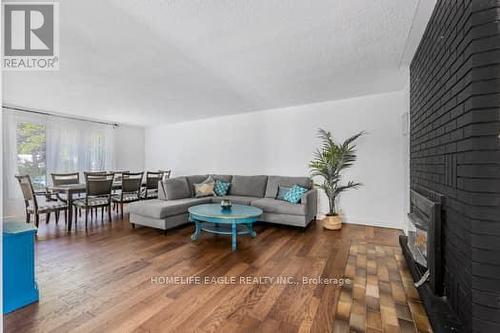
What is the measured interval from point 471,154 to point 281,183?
354cm

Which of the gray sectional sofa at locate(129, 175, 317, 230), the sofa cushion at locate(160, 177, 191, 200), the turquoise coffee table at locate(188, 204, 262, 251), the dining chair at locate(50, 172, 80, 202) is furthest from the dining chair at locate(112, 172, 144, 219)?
the turquoise coffee table at locate(188, 204, 262, 251)

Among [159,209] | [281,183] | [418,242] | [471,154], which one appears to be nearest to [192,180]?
[159,209]

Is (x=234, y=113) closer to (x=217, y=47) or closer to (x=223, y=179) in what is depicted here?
(x=223, y=179)

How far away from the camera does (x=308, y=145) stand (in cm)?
489

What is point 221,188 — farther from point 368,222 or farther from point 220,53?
point 220,53

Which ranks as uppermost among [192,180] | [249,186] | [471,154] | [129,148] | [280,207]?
[129,148]

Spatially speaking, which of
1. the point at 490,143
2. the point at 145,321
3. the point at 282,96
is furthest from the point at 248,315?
the point at 282,96

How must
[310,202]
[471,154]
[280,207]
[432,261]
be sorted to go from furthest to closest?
[310,202], [280,207], [432,261], [471,154]

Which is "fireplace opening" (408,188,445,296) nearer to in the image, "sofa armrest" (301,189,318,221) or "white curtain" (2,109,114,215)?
"sofa armrest" (301,189,318,221)

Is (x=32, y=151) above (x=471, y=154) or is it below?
above

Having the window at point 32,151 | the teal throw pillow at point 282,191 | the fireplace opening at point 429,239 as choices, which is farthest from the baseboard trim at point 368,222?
the window at point 32,151

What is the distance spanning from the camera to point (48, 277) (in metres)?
2.33

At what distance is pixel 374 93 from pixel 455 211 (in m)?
3.19

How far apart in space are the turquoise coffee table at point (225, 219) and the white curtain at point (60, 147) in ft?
13.6
